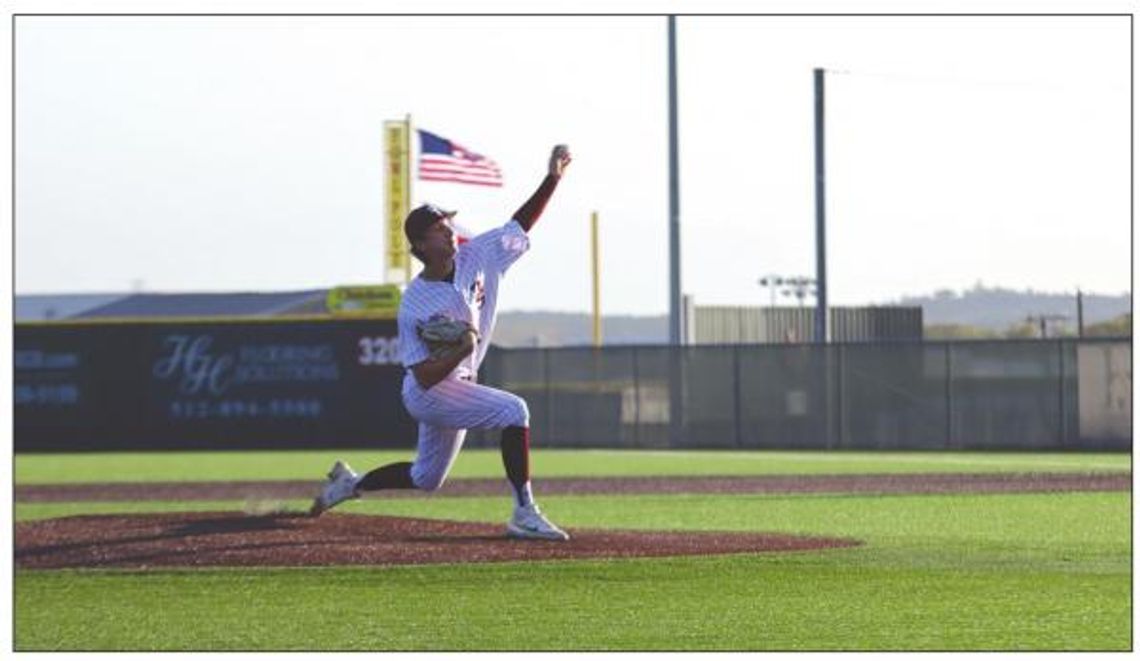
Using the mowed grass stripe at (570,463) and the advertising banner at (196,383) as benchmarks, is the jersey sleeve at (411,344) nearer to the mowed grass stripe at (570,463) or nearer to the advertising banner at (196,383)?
the mowed grass stripe at (570,463)

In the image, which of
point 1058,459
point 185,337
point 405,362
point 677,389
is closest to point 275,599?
point 405,362

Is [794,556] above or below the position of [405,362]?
below

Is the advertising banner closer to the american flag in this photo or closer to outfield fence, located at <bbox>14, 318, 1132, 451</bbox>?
outfield fence, located at <bbox>14, 318, 1132, 451</bbox>

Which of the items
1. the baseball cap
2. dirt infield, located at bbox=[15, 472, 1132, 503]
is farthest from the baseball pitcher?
dirt infield, located at bbox=[15, 472, 1132, 503]

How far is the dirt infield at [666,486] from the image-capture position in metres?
23.8

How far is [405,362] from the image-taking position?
12969mm

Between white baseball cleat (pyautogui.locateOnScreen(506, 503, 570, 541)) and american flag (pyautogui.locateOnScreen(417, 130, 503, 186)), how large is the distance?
1541 centimetres

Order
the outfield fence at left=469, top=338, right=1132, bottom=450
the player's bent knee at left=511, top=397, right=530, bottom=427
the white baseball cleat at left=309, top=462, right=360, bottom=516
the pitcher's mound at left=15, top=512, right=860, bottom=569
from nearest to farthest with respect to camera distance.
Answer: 1. the player's bent knee at left=511, top=397, right=530, bottom=427
2. the pitcher's mound at left=15, top=512, right=860, bottom=569
3. the white baseball cleat at left=309, top=462, right=360, bottom=516
4. the outfield fence at left=469, top=338, right=1132, bottom=450

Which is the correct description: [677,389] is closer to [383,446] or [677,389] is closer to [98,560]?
[383,446]

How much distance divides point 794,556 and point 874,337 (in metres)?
37.6

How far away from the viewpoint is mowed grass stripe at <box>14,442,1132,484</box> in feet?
98.9

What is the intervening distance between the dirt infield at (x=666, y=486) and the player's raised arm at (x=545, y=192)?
10606mm

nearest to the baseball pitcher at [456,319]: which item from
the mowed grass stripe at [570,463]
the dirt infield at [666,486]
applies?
the dirt infield at [666,486]

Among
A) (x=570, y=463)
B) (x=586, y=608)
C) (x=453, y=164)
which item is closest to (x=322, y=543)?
(x=586, y=608)
